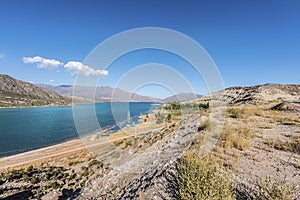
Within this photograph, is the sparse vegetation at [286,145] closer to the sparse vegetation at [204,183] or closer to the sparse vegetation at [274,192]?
the sparse vegetation at [204,183]

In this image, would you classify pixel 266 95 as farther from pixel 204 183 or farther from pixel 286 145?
pixel 204 183

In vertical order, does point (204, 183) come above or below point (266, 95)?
below

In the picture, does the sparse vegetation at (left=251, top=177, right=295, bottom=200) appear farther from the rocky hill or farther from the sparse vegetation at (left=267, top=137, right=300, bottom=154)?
the rocky hill

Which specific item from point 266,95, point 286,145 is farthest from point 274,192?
point 266,95

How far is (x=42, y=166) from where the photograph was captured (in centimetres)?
1962

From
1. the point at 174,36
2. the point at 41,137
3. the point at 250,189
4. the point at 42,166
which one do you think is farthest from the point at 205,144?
the point at 41,137

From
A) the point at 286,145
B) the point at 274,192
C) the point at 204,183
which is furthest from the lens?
the point at 286,145

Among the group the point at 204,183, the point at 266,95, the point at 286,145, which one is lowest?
the point at 204,183

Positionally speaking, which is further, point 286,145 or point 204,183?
point 286,145

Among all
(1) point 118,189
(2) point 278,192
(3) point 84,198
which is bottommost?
(3) point 84,198

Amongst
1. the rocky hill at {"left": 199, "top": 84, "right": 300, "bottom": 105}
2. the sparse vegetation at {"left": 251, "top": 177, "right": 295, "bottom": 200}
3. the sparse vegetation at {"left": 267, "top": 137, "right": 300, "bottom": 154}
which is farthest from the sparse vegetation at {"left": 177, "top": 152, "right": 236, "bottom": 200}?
the rocky hill at {"left": 199, "top": 84, "right": 300, "bottom": 105}

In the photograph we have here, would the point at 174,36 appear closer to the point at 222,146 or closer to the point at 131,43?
the point at 131,43

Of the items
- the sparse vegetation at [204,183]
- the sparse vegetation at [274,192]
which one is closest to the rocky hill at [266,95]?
the sparse vegetation at [204,183]

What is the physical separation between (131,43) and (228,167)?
918 centimetres
